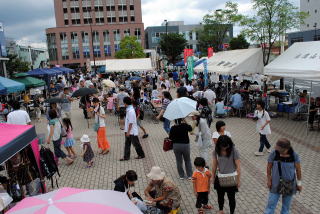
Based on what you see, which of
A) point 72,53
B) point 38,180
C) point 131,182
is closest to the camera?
point 131,182

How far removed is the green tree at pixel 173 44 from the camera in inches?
1953

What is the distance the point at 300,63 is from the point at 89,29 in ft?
223

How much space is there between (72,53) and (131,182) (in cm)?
7264

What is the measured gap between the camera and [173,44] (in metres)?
49.9

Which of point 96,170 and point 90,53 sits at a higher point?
point 90,53

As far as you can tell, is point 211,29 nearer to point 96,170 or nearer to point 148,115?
point 148,115

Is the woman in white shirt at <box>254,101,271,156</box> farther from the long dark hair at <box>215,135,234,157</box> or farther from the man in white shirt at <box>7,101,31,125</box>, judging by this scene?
the man in white shirt at <box>7,101,31,125</box>

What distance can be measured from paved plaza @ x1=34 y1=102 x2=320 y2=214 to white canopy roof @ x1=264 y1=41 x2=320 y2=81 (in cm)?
204

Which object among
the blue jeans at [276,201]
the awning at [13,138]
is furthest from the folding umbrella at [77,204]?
the blue jeans at [276,201]

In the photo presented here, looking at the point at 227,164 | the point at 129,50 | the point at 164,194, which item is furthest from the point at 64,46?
the point at 227,164

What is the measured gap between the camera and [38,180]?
227 inches

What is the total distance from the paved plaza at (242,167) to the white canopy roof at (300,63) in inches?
80.3

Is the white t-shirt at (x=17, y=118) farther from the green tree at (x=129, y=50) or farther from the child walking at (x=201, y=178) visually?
the green tree at (x=129, y=50)

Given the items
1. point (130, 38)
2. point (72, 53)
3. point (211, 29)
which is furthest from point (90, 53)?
point (211, 29)
